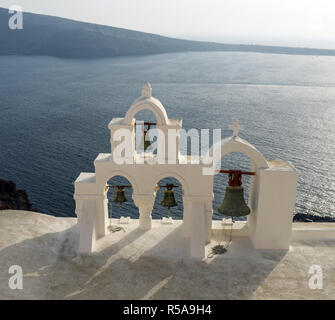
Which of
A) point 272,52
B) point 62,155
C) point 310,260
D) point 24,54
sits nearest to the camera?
point 310,260

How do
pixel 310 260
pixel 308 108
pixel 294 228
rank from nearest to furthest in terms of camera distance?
pixel 310 260 → pixel 294 228 → pixel 308 108

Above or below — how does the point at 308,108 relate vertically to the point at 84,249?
above

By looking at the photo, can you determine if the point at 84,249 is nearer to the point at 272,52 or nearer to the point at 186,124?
the point at 186,124

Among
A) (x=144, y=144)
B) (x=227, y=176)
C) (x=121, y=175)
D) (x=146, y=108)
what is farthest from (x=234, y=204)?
(x=227, y=176)

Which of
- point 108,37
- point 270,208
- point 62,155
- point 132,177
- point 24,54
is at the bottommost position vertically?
point 62,155

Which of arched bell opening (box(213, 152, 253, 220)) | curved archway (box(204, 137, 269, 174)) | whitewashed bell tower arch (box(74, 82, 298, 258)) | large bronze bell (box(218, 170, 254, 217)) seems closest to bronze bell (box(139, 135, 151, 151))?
whitewashed bell tower arch (box(74, 82, 298, 258))

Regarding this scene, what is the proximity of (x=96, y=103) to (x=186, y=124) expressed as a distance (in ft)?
74.9

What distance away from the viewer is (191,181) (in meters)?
15.3

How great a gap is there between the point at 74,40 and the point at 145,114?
299 ft

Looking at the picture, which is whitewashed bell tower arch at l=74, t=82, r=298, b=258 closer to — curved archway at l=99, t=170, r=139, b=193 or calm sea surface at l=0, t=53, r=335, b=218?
curved archway at l=99, t=170, r=139, b=193

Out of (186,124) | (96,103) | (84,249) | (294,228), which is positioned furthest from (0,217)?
(96,103)

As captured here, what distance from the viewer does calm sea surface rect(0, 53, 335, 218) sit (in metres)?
39.6

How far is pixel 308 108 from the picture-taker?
68.0 metres

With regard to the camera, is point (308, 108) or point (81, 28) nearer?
point (308, 108)
